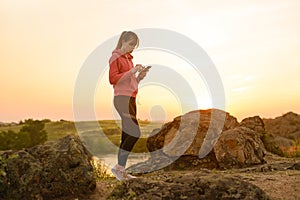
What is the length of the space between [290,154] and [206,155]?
16.0ft

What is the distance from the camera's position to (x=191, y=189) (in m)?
4.48

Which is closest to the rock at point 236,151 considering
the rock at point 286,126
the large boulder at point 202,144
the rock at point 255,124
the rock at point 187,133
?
the large boulder at point 202,144

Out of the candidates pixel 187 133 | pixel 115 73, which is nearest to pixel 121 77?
pixel 115 73

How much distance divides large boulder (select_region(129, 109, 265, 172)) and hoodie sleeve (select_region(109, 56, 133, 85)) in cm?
407

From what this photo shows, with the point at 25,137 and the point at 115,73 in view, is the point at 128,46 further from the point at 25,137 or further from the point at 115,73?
the point at 25,137

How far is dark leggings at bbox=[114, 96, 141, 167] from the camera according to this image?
6.73 m

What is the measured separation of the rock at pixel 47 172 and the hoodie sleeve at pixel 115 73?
Answer: 1203 millimetres

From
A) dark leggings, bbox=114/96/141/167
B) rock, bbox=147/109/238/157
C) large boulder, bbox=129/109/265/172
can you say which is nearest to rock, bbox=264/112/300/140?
rock, bbox=147/109/238/157

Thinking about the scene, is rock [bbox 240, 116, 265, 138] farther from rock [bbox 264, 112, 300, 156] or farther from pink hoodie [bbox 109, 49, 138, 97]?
pink hoodie [bbox 109, 49, 138, 97]

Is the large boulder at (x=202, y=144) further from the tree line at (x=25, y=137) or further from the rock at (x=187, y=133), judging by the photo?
the tree line at (x=25, y=137)

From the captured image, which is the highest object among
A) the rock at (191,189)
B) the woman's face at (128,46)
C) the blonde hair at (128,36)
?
the blonde hair at (128,36)

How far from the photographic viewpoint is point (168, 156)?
10953 mm

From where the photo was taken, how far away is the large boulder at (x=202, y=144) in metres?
10.3

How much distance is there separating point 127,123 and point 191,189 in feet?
8.16
